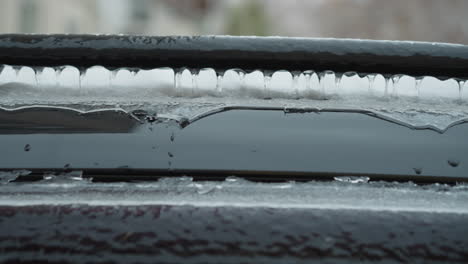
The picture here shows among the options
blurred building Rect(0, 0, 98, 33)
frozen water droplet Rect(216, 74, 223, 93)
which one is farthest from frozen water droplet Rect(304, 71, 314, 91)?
blurred building Rect(0, 0, 98, 33)

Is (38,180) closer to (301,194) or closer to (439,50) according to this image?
(301,194)

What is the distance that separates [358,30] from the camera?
21062 mm

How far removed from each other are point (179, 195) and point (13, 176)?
18cm

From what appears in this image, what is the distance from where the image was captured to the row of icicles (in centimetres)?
78

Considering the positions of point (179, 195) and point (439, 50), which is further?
point (439, 50)

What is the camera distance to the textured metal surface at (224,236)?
0.45 meters

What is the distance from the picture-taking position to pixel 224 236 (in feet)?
1.53

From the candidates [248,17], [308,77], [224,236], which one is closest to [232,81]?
[308,77]

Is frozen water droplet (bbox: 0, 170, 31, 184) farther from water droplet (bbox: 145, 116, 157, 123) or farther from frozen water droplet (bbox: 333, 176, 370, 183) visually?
frozen water droplet (bbox: 333, 176, 370, 183)

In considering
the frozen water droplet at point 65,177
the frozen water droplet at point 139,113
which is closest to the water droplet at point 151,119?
the frozen water droplet at point 139,113

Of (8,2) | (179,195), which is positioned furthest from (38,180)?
(8,2)

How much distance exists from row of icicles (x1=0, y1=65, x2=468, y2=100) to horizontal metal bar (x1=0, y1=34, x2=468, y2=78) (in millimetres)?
17

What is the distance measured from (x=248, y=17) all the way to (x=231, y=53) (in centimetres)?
2676

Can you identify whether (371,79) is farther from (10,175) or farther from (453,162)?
(10,175)
